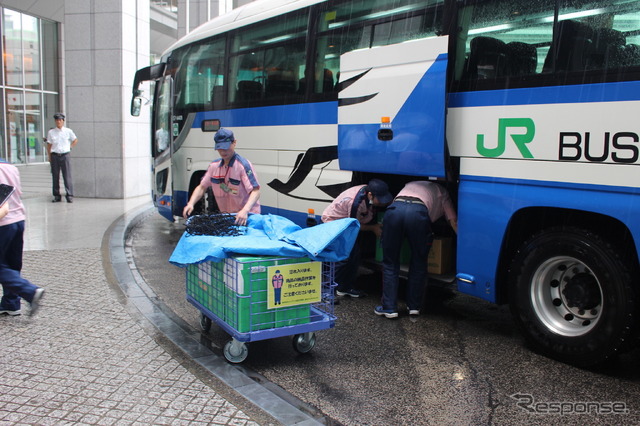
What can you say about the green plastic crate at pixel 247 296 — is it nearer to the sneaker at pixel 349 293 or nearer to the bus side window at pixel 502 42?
the sneaker at pixel 349 293

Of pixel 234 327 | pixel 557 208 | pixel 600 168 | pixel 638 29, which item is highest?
pixel 638 29

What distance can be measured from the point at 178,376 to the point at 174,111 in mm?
7153

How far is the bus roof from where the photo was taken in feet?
24.9

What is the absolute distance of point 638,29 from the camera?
13.9ft

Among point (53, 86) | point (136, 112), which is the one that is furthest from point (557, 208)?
point (53, 86)

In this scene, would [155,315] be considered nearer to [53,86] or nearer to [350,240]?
[350,240]

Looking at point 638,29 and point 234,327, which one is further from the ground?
point 638,29

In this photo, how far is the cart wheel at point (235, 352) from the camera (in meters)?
4.58

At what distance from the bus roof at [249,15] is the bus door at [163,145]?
1.32 m

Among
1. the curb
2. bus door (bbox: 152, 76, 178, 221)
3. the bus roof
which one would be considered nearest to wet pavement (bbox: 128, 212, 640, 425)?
the curb

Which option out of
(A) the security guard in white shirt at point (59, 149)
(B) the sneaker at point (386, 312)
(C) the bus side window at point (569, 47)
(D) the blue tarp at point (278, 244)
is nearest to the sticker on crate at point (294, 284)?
(D) the blue tarp at point (278, 244)

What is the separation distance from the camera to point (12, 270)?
5234 millimetres

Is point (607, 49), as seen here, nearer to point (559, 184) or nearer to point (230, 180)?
point (559, 184)

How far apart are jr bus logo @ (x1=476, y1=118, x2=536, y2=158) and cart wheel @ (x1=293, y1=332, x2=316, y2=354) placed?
2208 mm
